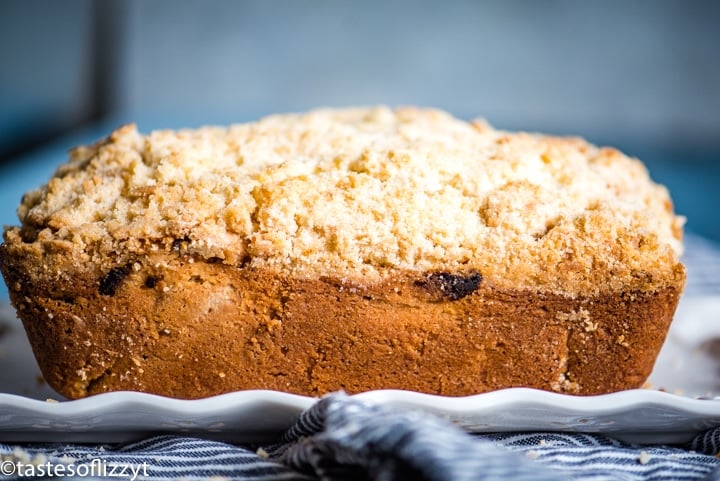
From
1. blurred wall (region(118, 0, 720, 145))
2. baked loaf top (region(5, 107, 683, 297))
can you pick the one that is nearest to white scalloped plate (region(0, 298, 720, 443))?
baked loaf top (region(5, 107, 683, 297))

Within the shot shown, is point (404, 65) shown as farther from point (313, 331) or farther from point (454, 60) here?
point (313, 331)

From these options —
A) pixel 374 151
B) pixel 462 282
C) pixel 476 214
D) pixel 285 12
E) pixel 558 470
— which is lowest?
pixel 558 470

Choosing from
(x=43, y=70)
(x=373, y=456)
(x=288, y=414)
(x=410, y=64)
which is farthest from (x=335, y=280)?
(x=43, y=70)

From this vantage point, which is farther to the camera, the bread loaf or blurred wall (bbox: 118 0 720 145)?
blurred wall (bbox: 118 0 720 145)

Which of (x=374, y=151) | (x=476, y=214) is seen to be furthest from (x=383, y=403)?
(x=374, y=151)

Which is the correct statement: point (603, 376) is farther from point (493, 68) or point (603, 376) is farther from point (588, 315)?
point (493, 68)

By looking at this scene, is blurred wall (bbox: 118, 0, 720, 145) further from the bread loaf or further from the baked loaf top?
the bread loaf

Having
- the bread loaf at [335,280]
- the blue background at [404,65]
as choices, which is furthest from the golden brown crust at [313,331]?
the blue background at [404,65]
